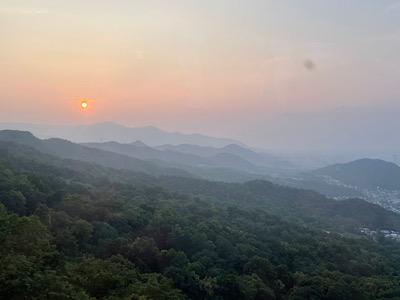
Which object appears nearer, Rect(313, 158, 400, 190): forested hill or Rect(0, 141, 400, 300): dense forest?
Rect(0, 141, 400, 300): dense forest

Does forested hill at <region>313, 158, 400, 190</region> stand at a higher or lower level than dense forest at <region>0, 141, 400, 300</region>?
higher

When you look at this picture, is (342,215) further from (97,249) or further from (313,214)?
(97,249)

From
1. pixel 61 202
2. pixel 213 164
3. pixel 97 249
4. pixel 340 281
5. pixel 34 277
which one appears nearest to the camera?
pixel 34 277

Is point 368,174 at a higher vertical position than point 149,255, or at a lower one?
higher

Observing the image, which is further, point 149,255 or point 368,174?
point 368,174

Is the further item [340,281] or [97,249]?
[340,281]

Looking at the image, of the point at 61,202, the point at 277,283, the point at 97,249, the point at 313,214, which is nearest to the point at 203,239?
the point at 277,283
